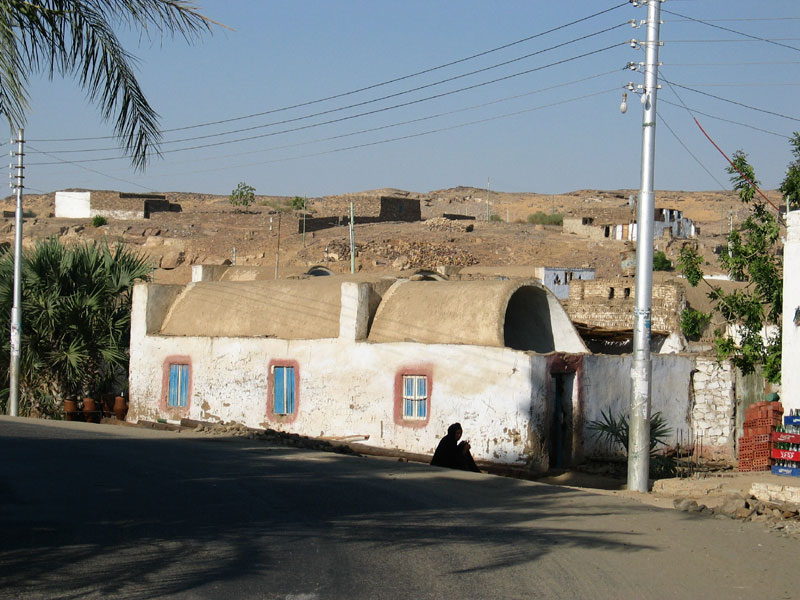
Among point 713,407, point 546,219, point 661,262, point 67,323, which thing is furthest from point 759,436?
point 546,219

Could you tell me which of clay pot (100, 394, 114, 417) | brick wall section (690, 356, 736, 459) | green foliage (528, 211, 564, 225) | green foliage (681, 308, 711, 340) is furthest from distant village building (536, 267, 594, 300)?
green foliage (528, 211, 564, 225)

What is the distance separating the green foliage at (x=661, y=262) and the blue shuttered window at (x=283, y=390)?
32.1 m

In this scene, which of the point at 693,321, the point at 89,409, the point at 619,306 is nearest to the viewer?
the point at 693,321

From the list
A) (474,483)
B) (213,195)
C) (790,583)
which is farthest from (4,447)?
(213,195)

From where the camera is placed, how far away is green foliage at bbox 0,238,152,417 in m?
25.3

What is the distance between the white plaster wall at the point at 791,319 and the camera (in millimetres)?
14695

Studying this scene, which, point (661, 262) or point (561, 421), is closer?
point (561, 421)

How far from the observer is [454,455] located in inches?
565

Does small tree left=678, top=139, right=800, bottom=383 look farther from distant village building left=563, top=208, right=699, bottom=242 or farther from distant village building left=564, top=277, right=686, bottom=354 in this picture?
distant village building left=563, top=208, right=699, bottom=242

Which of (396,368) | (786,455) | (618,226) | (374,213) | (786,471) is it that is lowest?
(786,471)

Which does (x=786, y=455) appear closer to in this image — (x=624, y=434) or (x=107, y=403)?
(x=624, y=434)

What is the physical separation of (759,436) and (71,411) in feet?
57.1

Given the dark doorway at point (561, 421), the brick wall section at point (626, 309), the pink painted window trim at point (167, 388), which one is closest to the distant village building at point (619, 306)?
the brick wall section at point (626, 309)

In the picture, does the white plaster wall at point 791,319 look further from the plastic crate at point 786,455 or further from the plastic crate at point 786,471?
the plastic crate at point 786,471
